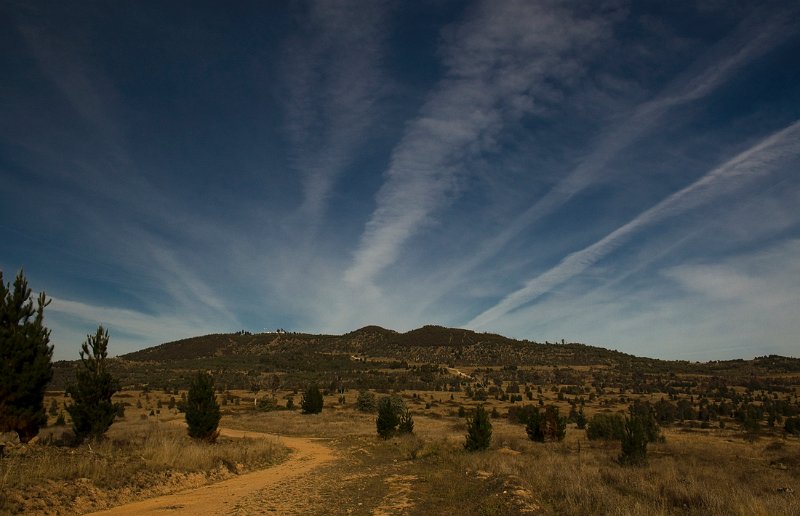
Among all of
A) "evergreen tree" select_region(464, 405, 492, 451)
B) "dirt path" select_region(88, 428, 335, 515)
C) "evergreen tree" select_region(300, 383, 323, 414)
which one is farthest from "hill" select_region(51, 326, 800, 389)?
"dirt path" select_region(88, 428, 335, 515)

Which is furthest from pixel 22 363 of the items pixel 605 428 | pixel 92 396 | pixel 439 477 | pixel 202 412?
pixel 605 428

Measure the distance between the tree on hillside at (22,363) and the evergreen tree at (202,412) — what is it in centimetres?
586

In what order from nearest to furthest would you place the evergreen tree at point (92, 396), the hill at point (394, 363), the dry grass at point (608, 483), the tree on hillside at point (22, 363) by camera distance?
the dry grass at point (608, 483) → the tree on hillside at point (22, 363) → the evergreen tree at point (92, 396) → the hill at point (394, 363)

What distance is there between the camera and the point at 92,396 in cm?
Result: 1969

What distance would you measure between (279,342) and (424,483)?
132664mm

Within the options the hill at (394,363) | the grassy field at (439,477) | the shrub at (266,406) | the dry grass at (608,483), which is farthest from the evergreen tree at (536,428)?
the hill at (394,363)

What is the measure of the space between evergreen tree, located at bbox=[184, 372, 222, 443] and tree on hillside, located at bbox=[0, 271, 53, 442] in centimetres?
586

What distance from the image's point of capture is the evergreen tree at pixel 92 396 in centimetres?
1939

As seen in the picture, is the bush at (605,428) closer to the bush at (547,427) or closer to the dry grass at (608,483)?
the bush at (547,427)

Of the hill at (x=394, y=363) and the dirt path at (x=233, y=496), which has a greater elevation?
the hill at (x=394, y=363)

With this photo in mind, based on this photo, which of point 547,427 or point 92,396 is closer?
point 92,396

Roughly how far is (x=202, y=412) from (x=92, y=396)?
4737 millimetres

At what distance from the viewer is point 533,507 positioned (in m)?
9.53

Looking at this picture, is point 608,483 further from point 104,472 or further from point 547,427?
point 547,427
